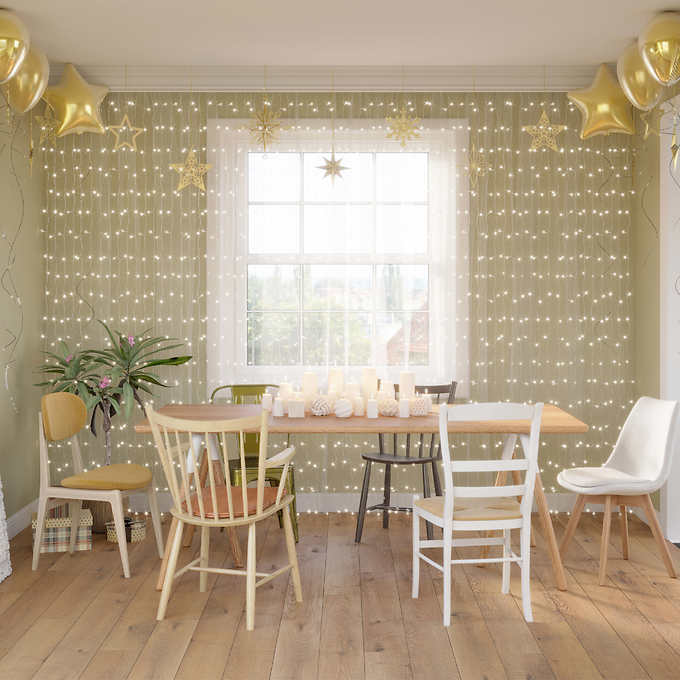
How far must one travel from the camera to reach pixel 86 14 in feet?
12.4

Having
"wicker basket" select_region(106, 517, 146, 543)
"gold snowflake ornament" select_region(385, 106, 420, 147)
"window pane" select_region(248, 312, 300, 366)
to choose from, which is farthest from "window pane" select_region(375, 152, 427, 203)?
"wicker basket" select_region(106, 517, 146, 543)

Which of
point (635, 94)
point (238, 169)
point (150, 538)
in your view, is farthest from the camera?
point (238, 169)

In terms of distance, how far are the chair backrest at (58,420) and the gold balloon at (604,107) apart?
324cm

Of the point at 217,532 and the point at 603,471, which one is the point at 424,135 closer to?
the point at 603,471

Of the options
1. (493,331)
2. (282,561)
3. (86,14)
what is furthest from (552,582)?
(86,14)

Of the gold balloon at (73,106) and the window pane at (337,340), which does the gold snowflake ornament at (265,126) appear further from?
the window pane at (337,340)

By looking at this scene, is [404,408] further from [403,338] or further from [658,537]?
[658,537]

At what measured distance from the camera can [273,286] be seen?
4824 mm

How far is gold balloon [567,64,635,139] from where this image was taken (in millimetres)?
4164

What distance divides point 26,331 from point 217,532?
5.51 feet

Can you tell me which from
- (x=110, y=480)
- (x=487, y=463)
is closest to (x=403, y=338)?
(x=487, y=463)

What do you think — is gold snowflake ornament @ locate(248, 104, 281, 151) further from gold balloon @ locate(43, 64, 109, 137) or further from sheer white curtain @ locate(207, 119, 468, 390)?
gold balloon @ locate(43, 64, 109, 137)

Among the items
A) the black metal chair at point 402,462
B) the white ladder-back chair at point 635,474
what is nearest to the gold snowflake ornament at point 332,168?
the black metal chair at point 402,462

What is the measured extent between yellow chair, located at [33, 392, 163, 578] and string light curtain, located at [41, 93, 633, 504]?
0.87m
